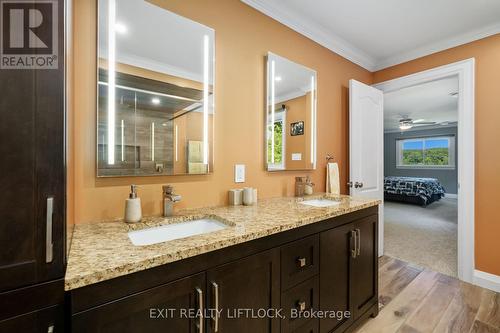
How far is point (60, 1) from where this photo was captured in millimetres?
613

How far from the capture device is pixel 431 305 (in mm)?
1900

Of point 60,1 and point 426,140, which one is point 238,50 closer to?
point 60,1

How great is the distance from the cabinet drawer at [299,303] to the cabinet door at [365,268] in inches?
17.0

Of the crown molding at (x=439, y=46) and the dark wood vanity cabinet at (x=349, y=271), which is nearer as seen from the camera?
the dark wood vanity cabinet at (x=349, y=271)

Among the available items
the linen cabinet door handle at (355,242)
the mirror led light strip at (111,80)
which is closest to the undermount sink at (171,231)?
the mirror led light strip at (111,80)

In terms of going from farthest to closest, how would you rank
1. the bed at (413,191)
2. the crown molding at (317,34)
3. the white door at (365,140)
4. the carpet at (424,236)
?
the bed at (413,191) < the carpet at (424,236) < the white door at (365,140) < the crown molding at (317,34)

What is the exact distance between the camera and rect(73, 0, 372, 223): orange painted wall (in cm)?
115

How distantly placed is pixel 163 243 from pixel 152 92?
91 centimetres

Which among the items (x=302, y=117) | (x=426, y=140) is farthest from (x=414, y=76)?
(x=426, y=140)

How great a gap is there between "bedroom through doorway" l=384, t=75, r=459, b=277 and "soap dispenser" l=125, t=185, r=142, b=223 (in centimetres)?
308

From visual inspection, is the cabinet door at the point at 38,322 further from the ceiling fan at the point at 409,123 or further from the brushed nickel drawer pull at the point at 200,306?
the ceiling fan at the point at 409,123

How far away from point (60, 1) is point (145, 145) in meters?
0.77

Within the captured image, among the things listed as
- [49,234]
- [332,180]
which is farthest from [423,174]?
[49,234]

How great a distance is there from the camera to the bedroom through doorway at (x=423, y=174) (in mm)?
3031
